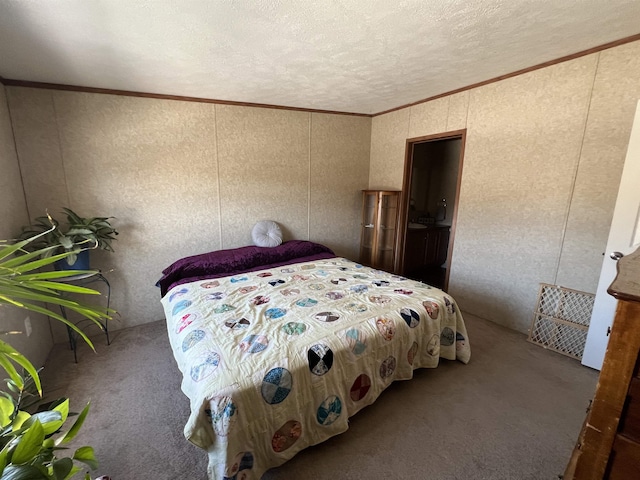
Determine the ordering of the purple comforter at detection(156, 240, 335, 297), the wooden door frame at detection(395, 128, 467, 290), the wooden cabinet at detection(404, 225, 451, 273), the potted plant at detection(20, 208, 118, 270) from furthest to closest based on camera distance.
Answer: the wooden cabinet at detection(404, 225, 451, 273), the wooden door frame at detection(395, 128, 467, 290), the purple comforter at detection(156, 240, 335, 297), the potted plant at detection(20, 208, 118, 270)

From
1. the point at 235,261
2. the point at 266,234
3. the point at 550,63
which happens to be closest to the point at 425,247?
the point at 266,234

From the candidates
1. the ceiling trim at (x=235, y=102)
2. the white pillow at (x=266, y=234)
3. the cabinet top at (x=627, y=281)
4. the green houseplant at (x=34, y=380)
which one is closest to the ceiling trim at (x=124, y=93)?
the ceiling trim at (x=235, y=102)

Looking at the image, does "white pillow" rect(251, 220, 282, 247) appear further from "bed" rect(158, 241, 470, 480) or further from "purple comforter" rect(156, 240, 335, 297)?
"bed" rect(158, 241, 470, 480)

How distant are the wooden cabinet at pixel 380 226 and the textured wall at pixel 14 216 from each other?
11.4 ft

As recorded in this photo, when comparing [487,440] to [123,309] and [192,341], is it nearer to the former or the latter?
[192,341]

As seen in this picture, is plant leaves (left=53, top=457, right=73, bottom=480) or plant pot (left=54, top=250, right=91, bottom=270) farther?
plant pot (left=54, top=250, right=91, bottom=270)

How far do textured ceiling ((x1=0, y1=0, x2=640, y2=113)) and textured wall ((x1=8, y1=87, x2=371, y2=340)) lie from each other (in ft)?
0.96

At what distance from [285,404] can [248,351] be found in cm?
32

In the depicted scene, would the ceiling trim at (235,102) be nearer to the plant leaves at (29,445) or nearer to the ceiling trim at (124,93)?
the ceiling trim at (124,93)

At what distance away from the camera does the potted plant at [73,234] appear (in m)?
2.24

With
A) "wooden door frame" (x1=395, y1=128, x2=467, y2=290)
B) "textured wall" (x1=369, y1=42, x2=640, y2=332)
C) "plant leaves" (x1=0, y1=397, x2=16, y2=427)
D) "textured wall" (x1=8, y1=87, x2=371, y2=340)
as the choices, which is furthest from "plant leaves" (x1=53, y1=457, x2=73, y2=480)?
"wooden door frame" (x1=395, y1=128, x2=467, y2=290)

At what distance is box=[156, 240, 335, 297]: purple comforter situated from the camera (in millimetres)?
Result: 2688

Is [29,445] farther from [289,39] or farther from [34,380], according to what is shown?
[289,39]

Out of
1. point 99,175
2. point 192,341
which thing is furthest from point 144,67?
point 192,341
